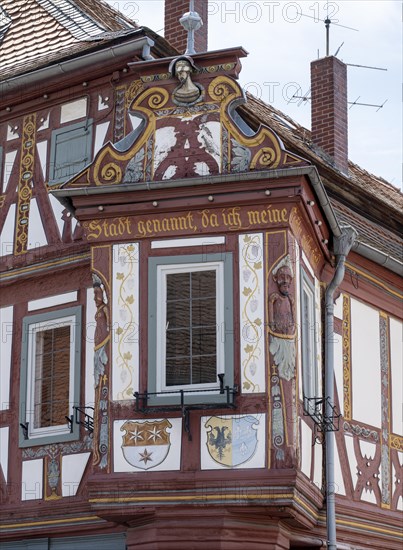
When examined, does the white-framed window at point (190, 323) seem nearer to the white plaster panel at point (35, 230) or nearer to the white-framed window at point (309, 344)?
the white-framed window at point (309, 344)

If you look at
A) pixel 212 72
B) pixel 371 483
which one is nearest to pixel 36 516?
pixel 371 483

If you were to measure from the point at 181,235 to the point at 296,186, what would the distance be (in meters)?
1.45

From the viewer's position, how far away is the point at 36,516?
18.2 metres

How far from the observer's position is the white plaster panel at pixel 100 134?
751 inches

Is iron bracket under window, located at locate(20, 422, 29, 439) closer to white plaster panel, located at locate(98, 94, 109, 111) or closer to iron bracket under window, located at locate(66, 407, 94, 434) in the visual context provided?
iron bracket under window, located at locate(66, 407, 94, 434)

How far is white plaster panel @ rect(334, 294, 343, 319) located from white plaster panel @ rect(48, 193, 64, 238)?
12.1 ft

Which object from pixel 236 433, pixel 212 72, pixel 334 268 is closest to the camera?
pixel 236 433

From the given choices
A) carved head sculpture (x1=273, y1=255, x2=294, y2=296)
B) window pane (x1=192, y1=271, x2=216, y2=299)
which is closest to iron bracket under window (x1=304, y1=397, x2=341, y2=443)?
carved head sculpture (x1=273, y1=255, x2=294, y2=296)

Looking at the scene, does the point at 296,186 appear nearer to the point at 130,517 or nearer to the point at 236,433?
the point at 236,433

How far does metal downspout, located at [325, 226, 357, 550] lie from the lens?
1773 cm

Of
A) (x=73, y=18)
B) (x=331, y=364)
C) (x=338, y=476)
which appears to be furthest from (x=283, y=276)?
(x=73, y=18)

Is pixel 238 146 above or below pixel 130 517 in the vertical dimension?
above

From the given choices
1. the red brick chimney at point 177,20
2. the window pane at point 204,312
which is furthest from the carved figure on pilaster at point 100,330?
the red brick chimney at point 177,20

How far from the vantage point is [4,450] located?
18.7 metres
